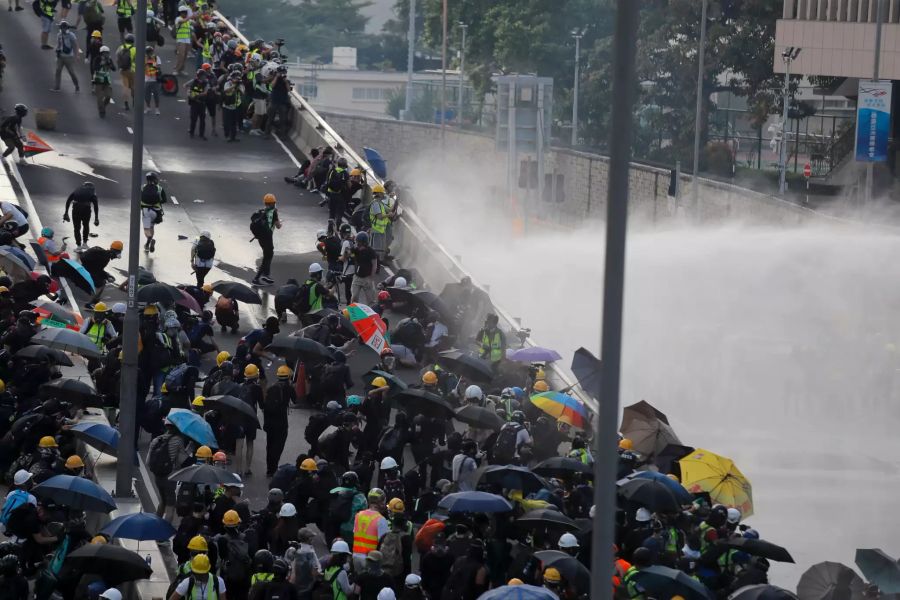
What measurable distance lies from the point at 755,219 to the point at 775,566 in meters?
39.7

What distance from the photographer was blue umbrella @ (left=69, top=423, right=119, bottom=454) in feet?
63.0

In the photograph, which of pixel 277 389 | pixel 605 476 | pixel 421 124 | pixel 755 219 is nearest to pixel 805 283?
pixel 755 219

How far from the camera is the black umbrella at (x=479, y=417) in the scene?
2159cm

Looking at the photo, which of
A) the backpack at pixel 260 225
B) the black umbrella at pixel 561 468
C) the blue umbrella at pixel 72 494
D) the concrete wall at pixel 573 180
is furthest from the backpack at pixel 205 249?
the concrete wall at pixel 573 180

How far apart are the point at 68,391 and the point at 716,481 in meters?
7.46

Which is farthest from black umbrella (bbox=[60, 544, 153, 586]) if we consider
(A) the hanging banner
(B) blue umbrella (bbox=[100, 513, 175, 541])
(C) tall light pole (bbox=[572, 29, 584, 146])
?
(C) tall light pole (bbox=[572, 29, 584, 146])

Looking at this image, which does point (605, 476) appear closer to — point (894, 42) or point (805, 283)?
point (805, 283)

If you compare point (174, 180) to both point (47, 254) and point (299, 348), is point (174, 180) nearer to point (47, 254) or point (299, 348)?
point (47, 254)

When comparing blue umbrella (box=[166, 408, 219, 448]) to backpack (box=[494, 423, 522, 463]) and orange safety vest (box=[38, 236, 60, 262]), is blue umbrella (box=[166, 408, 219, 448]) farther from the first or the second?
orange safety vest (box=[38, 236, 60, 262])

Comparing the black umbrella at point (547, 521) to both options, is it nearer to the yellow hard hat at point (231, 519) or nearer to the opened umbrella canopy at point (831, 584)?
the opened umbrella canopy at point (831, 584)

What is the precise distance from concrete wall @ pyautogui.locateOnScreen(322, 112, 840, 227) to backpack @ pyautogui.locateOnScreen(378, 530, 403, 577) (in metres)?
43.3

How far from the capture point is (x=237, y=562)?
16188 mm

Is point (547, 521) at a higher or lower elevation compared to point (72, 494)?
lower

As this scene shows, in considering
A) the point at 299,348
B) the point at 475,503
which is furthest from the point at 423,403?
the point at 475,503
